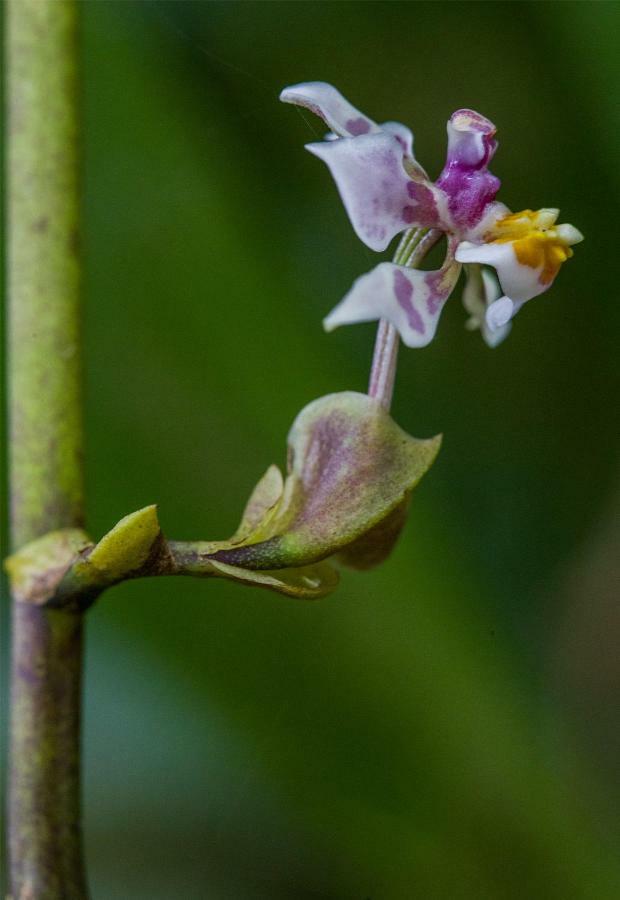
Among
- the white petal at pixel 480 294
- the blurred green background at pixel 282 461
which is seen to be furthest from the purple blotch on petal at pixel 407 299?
the blurred green background at pixel 282 461

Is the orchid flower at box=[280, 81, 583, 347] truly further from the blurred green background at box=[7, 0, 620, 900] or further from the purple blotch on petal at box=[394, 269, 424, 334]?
the blurred green background at box=[7, 0, 620, 900]

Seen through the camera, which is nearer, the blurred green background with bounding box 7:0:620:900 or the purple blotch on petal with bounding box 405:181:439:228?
the purple blotch on petal with bounding box 405:181:439:228

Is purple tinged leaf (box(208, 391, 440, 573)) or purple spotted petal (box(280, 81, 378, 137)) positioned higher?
purple spotted petal (box(280, 81, 378, 137))

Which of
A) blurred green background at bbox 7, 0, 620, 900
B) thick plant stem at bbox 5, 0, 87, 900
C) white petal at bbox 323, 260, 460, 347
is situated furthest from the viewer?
blurred green background at bbox 7, 0, 620, 900

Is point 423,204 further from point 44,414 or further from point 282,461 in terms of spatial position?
point 282,461

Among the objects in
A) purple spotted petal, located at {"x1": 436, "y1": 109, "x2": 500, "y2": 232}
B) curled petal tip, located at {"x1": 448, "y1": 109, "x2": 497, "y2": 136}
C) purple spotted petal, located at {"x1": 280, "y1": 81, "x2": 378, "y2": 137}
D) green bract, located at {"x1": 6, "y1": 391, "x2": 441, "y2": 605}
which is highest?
purple spotted petal, located at {"x1": 280, "y1": 81, "x2": 378, "y2": 137}

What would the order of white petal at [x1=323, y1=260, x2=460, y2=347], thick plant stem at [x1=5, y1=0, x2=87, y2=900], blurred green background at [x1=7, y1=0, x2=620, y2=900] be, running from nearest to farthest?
white petal at [x1=323, y1=260, x2=460, y2=347] → thick plant stem at [x1=5, y1=0, x2=87, y2=900] → blurred green background at [x1=7, y1=0, x2=620, y2=900]

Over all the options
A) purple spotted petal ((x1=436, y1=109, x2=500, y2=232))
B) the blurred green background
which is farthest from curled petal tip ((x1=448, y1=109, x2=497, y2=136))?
the blurred green background
